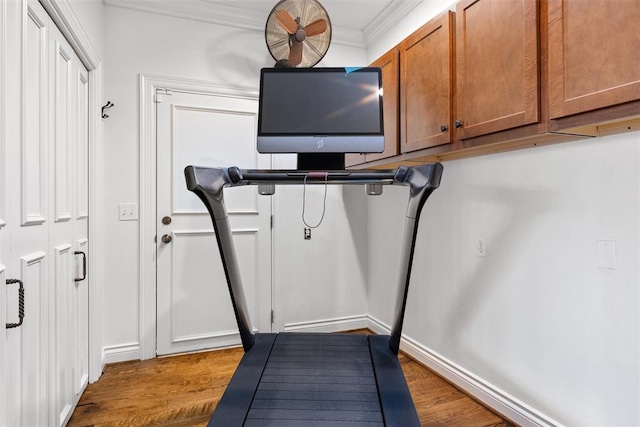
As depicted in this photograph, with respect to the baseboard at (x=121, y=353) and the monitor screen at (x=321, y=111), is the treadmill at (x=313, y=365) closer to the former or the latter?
the monitor screen at (x=321, y=111)

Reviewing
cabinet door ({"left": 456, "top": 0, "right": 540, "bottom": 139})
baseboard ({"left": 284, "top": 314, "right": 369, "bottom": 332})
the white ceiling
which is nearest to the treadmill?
cabinet door ({"left": 456, "top": 0, "right": 540, "bottom": 139})

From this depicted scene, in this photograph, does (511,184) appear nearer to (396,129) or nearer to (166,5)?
(396,129)

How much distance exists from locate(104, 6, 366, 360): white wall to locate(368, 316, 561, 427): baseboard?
1.07 metres

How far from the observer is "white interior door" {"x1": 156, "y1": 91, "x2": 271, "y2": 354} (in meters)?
2.52

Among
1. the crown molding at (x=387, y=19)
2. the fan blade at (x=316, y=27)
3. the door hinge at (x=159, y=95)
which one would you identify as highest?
the crown molding at (x=387, y=19)

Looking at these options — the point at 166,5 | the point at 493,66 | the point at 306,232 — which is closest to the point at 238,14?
the point at 166,5

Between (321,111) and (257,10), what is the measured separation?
1646 mm

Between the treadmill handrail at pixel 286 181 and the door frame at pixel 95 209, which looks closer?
the treadmill handrail at pixel 286 181

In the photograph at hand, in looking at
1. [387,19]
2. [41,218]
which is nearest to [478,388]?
[41,218]

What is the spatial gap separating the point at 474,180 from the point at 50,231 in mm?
2190

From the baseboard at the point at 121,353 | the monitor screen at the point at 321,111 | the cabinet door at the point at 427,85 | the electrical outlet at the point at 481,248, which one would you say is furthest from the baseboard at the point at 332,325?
the monitor screen at the point at 321,111

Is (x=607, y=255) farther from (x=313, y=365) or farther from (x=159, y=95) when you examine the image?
(x=159, y=95)

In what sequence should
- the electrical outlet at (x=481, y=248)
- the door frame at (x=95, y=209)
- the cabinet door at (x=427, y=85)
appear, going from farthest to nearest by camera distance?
the door frame at (x=95, y=209) → the electrical outlet at (x=481, y=248) → the cabinet door at (x=427, y=85)

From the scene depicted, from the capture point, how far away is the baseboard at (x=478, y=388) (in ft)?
5.30
